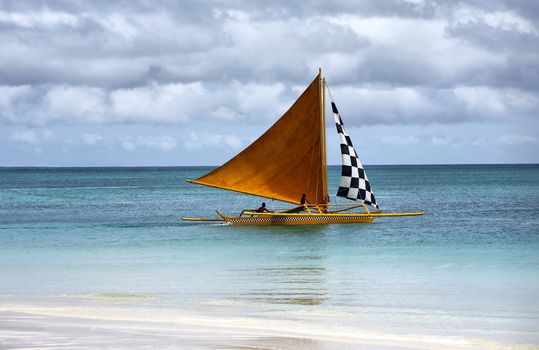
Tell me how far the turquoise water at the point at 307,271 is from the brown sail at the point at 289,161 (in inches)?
82.5

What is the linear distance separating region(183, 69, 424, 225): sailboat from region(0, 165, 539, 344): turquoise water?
1021 millimetres

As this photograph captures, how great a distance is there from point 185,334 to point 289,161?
77.8 ft

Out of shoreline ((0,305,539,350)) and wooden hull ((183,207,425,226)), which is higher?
wooden hull ((183,207,425,226))

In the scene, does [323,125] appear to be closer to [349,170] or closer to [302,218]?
[349,170]

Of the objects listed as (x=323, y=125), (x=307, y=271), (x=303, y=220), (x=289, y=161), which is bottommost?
(x=307, y=271)

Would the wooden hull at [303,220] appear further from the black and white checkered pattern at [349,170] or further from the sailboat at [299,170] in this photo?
the black and white checkered pattern at [349,170]

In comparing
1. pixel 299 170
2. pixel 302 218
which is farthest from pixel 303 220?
pixel 299 170

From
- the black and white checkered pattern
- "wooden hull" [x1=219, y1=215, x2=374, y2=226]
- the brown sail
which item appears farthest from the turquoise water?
the brown sail

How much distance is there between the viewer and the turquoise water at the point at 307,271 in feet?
51.3

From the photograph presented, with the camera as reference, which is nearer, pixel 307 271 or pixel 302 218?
pixel 307 271

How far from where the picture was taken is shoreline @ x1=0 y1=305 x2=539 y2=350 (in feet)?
40.1

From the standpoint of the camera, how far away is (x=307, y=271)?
73.7 ft

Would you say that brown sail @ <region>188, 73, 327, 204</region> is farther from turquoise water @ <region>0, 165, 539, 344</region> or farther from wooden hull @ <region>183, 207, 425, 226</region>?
turquoise water @ <region>0, 165, 539, 344</region>

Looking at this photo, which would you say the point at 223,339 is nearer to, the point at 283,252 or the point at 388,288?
the point at 388,288
